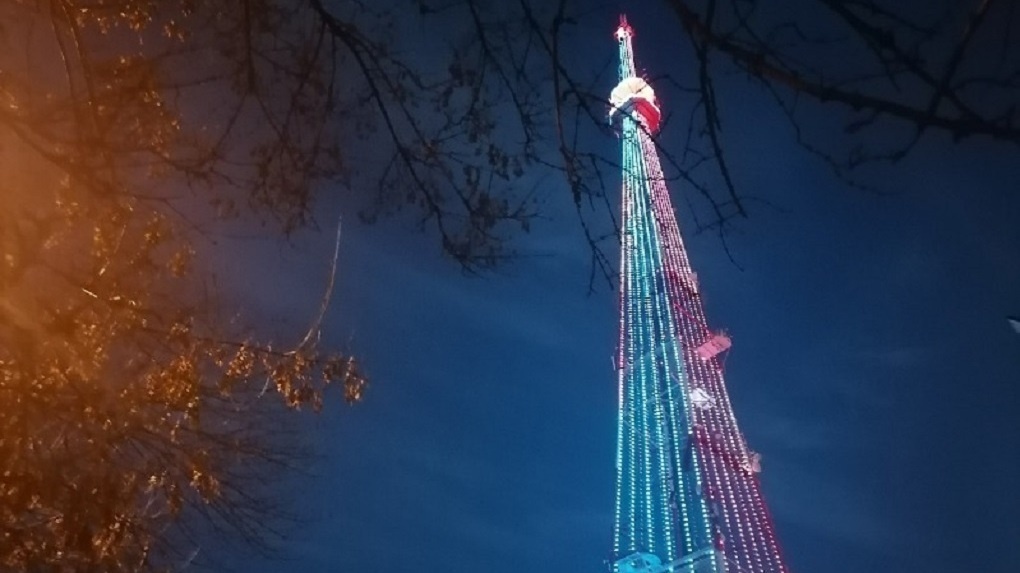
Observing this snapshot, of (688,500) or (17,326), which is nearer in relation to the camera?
(17,326)

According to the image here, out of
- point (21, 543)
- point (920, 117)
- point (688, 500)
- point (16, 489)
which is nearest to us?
point (920, 117)

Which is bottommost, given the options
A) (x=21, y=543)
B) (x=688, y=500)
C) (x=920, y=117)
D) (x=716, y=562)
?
(x=21, y=543)

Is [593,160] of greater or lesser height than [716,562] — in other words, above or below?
below

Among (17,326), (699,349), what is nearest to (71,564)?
(17,326)

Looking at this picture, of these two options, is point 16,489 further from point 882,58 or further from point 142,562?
point 882,58

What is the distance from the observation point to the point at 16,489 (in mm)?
3920

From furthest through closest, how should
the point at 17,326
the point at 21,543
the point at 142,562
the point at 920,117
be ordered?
the point at 142,562
the point at 21,543
the point at 17,326
the point at 920,117

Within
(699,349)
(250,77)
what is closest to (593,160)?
(250,77)

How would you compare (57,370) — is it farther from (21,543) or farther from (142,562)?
(142,562)

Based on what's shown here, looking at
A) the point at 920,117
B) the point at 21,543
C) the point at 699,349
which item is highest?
the point at 699,349

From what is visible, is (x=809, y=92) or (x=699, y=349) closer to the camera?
(x=809, y=92)

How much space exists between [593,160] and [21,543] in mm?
3347

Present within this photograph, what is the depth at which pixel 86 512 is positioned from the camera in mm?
4168

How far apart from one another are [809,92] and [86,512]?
149 inches
